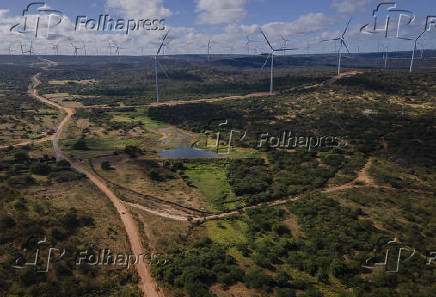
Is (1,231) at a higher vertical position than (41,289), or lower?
higher

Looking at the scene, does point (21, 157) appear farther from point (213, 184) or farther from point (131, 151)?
point (213, 184)

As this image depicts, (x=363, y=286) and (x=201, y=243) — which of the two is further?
(x=201, y=243)

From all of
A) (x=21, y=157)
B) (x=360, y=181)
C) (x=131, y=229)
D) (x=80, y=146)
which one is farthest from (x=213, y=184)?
(x=21, y=157)

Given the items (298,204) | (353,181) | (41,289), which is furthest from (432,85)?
(41,289)

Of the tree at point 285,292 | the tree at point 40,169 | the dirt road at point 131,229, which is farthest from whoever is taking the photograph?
the tree at point 40,169

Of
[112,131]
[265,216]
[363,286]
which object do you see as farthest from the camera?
[112,131]

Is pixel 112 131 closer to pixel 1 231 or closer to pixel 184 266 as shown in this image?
pixel 1 231
